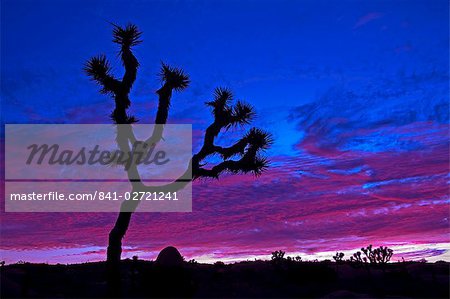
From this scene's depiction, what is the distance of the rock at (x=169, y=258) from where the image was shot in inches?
618

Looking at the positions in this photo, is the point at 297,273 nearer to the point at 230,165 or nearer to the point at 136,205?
the point at 230,165

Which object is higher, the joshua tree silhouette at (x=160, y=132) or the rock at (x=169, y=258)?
the joshua tree silhouette at (x=160, y=132)

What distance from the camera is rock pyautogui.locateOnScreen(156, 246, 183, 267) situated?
15.7 m

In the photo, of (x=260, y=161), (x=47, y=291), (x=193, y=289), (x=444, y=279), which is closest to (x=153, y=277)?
(x=193, y=289)

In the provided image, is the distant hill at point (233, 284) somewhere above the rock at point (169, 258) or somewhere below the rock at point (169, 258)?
below

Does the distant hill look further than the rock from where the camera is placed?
No

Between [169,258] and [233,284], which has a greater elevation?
[169,258]

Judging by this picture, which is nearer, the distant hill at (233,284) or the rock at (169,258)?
the distant hill at (233,284)

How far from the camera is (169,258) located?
16.2m

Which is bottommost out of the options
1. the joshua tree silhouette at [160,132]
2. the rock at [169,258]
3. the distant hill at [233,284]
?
the distant hill at [233,284]

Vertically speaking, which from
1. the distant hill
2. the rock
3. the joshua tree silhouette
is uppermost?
the joshua tree silhouette

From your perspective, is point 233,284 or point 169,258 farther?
point 233,284

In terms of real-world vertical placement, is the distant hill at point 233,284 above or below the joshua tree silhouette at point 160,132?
below

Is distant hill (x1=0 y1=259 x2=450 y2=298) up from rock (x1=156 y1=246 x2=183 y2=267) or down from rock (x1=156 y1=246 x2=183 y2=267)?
down
